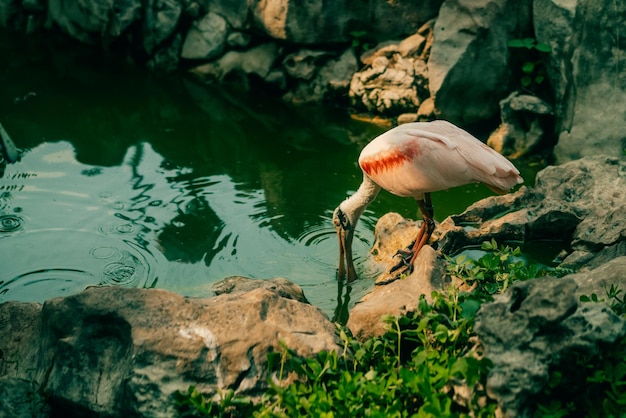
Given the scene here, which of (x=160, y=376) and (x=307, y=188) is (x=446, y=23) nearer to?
(x=307, y=188)

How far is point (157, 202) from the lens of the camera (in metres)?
7.33

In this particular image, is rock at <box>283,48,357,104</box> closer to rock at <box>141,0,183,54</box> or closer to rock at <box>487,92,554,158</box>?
rock at <box>141,0,183,54</box>

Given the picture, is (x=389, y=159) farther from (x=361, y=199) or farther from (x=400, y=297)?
(x=400, y=297)

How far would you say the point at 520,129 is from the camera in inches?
328

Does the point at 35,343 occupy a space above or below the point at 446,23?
below

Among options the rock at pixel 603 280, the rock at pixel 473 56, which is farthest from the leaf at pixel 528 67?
the rock at pixel 603 280

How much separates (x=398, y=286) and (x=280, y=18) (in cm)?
578

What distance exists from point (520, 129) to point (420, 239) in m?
3.10

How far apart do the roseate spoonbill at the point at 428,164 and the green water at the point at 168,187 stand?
2.55 feet

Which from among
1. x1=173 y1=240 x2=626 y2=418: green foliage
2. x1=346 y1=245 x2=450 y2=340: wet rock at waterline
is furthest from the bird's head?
x1=173 y1=240 x2=626 y2=418: green foliage

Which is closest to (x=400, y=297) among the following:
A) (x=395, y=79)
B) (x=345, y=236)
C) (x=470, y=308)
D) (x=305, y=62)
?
(x=470, y=308)

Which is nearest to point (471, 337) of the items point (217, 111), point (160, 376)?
point (160, 376)

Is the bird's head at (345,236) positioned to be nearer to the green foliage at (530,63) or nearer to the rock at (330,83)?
the green foliage at (530,63)

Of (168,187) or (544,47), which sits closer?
(168,187)
